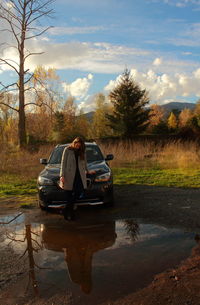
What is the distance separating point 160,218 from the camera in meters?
6.05

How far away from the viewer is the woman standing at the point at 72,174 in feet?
20.0

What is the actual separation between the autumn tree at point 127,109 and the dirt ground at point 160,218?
24.6 m

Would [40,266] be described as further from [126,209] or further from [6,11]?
[6,11]

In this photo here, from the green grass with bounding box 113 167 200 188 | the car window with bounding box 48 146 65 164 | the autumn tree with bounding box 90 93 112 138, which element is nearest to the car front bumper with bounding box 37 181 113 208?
the car window with bounding box 48 146 65 164

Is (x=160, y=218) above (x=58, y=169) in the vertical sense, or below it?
below

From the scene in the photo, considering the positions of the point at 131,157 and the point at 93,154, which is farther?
the point at 131,157

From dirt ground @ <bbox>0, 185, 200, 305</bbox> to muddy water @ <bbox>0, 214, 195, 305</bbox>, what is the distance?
129 millimetres

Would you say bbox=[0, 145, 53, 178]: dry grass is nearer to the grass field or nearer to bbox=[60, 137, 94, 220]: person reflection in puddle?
the grass field

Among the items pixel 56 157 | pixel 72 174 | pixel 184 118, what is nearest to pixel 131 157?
pixel 56 157

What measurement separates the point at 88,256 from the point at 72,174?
2195mm

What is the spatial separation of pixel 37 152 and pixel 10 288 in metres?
14.8

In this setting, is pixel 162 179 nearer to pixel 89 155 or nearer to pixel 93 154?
pixel 93 154

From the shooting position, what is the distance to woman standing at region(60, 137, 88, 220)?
6.08m

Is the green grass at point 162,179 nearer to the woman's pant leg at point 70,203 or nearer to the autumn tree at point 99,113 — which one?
the woman's pant leg at point 70,203
